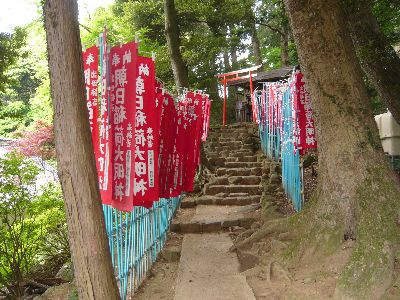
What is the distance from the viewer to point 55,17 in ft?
9.39

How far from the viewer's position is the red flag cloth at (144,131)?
4.34 metres

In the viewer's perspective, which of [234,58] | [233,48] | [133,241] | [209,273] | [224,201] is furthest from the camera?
[234,58]

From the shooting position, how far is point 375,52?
22.5 feet

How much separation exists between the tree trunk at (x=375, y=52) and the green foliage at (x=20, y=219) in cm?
680

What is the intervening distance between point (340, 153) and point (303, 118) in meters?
2.30

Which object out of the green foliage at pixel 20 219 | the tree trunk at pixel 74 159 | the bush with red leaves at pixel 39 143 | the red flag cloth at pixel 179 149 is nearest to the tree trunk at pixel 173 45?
the red flag cloth at pixel 179 149

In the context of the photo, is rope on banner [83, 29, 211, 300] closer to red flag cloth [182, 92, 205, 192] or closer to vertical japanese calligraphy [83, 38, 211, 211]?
vertical japanese calligraphy [83, 38, 211, 211]

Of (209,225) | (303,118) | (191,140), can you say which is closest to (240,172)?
(209,225)

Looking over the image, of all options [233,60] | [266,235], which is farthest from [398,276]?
[233,60]

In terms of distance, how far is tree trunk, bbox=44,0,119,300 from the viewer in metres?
2.84

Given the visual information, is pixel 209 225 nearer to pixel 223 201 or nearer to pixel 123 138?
pixel 223 201

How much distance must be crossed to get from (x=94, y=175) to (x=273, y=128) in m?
9.28

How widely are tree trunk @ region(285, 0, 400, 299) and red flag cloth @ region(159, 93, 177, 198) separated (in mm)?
2132

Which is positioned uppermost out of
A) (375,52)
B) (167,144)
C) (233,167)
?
(375,52)
